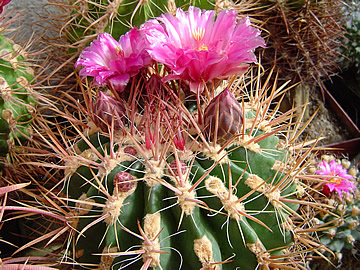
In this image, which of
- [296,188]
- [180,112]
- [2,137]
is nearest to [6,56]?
[2,137]

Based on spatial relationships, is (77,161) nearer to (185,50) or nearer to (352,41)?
(185,50)

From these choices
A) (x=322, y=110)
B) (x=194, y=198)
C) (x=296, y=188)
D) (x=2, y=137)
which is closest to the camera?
(x=194, y=198)

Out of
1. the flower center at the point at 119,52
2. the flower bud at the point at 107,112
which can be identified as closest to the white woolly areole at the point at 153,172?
the flower bud at the point at 107,112

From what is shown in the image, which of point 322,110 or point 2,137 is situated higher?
point 2,137

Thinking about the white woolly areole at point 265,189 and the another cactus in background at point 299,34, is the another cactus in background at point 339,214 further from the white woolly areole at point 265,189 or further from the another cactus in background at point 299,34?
the white woolly areole at point 265,189

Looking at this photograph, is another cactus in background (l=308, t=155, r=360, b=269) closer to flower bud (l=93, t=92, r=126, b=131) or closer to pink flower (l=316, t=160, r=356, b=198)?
pink flower (l=316, t=160, r=356, b=198)

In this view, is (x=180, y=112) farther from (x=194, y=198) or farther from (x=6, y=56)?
(x=6, y=56)
